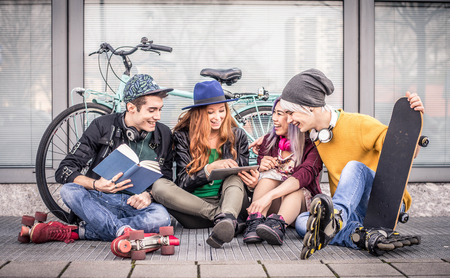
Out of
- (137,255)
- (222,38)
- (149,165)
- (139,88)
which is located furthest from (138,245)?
→ (222,38)

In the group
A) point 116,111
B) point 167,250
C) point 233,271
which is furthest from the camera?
point 116,111

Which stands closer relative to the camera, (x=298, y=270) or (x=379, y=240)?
(x=298, y=270)

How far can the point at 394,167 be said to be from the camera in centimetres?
234

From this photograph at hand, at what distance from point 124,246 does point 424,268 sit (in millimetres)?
1629

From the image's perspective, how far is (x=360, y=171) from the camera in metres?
2.40

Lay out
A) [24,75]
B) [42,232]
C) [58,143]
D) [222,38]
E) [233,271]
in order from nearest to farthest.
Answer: [233,271] < [42,232] < [58,143] < [24,75] < [222,38]

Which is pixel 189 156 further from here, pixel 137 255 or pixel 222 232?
pixel 137 255

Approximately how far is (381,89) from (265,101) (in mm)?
1336

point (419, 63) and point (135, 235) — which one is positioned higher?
point (419, 63)

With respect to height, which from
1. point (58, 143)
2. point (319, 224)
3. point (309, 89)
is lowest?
point (319, 224)

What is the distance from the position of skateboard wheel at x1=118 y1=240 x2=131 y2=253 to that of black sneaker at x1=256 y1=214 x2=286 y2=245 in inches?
31.3

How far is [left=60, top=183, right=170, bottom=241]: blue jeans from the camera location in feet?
8.25

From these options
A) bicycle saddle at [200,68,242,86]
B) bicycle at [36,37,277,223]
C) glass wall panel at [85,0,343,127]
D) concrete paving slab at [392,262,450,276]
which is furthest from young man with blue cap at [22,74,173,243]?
concrete paving slab at [392,262,450,276]

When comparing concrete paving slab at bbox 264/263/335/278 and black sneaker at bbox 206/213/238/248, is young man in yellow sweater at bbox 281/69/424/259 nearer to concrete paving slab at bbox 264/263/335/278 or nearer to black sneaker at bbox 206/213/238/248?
concrete paving slab at bbox 264/263/335/278
